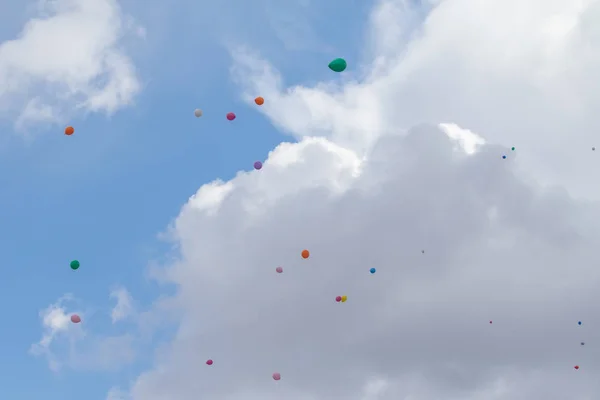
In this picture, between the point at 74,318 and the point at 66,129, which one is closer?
the point at 66,129

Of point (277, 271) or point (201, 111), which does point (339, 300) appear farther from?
point (201, 111)

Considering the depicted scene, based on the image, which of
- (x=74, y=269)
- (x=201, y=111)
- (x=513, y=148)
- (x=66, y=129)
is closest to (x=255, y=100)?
(x=201, y=111)

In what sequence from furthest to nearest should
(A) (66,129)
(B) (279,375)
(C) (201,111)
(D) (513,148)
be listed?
(D) (513,148)
(B) (279,375)
(C) (201,111)
(A) (66,129)

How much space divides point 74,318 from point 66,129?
9606 mm

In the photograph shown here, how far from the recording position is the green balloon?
31453 millimetres

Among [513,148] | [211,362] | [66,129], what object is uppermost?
[513,148]

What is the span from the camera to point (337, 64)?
31500 mm

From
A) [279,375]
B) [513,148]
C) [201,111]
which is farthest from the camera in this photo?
[513,148]

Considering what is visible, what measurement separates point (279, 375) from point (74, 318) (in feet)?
37.8

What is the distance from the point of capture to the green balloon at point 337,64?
103 ft

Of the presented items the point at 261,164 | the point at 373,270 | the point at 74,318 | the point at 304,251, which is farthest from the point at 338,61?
the point at 74,318

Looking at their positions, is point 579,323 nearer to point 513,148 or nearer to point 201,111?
point 513,148

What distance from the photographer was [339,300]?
40.2 meters

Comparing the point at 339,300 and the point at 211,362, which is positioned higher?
the point at 339,300
